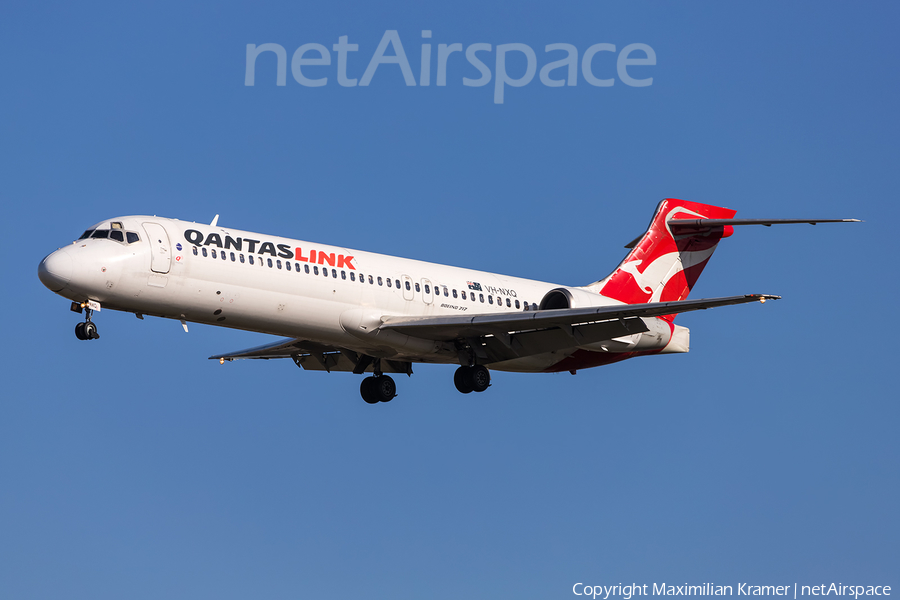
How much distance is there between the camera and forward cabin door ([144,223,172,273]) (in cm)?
2306

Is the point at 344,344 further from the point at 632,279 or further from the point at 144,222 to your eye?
the point at 632,279

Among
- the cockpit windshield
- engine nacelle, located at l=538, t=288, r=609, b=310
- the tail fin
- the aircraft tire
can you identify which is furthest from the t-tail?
the cockpit windshield

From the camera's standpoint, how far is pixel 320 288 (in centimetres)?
2469

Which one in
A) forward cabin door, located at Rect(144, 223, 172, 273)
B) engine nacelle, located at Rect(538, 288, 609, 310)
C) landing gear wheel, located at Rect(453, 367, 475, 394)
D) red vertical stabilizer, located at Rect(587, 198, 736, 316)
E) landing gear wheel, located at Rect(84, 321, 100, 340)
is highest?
red vertical stabilizer, located at Rect(587, 198, 736, 316)

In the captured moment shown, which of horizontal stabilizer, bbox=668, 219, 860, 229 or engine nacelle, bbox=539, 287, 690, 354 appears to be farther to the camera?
engine nacelle, bbox=539, 287, 690, 354

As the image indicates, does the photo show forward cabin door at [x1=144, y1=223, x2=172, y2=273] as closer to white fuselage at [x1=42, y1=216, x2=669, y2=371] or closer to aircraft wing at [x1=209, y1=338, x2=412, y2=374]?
white fuselage at [x1=42, y1=216, x2=669, y2=371]

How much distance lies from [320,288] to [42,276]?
5.82 meters

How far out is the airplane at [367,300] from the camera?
22984 millimetres

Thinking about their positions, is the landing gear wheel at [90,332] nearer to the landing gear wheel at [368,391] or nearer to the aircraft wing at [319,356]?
the aircraft wing at [319,356]

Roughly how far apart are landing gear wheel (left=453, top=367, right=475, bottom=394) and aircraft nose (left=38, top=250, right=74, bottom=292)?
952 cm

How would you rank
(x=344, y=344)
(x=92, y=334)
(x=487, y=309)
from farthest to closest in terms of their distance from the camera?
(x=487, y=309) → (x=344, y=344) → (x=92, y=334)

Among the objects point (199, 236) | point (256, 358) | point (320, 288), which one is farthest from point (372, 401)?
point (199, 236)

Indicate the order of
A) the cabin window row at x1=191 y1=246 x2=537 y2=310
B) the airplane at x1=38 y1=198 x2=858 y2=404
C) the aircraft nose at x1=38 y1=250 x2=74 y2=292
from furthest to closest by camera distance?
the cabin window row at x1=191 y1=246 x2=537 y2=310 → the airplane at x1=38 y1=198 x2=858 y2=404 → the aircraft nose at x1=38 y1=250 x2=74 y2=292

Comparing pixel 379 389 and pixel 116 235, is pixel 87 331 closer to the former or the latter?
pixel 116 235
